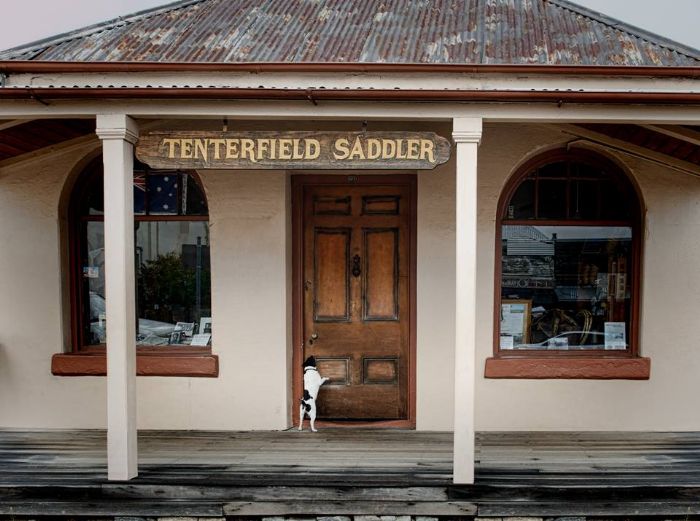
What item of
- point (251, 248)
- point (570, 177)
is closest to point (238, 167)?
point (251, 248)

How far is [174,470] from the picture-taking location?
4.60 meters

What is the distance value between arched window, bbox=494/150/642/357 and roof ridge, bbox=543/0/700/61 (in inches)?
48.8

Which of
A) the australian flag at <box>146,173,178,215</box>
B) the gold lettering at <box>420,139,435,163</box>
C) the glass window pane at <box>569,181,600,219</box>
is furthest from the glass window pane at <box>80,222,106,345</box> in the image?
the glass window pane at <box>569,181,600,219</box>

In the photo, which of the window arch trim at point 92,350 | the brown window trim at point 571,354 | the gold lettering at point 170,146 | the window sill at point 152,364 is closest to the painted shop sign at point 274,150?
the gold lettering at point 170,146

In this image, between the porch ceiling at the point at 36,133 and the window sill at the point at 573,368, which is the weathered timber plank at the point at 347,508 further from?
the porch ceiling at the point at 36,133

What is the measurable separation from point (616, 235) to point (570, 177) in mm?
778

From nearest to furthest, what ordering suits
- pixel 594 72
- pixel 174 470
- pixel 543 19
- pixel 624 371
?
1. pixel 594 72
2. pixel 174 470
3. pixel 624 371
4. pixel 543 19

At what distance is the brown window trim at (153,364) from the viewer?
5.68 metres

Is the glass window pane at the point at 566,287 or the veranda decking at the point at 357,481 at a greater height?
the glass window pane at the point at 566,287

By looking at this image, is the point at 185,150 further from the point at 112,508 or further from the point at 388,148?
the point at 112,508

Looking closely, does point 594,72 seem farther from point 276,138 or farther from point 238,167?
point 238,167

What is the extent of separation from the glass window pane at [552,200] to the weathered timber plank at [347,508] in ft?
9.98

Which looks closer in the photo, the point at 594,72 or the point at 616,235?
the point at 594,72

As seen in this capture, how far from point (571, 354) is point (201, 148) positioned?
13.8 ft
